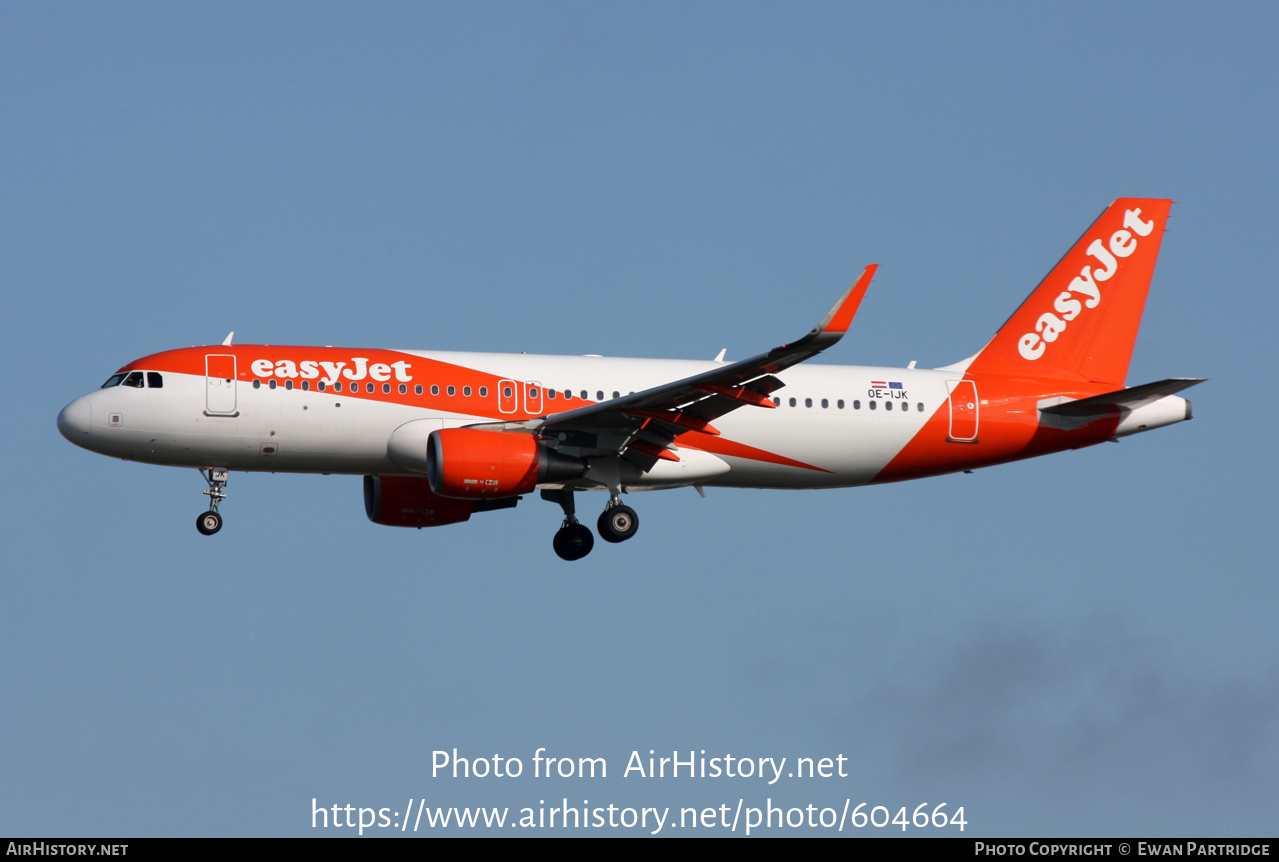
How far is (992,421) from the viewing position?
130 ft

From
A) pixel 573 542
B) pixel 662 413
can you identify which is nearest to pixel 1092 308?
pixel 662 413

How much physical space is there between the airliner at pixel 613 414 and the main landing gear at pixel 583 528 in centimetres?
5

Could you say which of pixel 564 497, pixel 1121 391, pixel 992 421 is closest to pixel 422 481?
pixel 564 497

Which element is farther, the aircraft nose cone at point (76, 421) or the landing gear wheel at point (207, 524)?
the landing gear wheel at point (207, 524)

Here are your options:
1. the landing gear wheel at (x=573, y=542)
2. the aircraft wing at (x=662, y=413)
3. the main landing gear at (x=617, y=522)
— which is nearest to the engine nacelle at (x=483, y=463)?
the aircraft wing at (x=662, y=413)

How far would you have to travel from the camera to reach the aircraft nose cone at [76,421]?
117 feet

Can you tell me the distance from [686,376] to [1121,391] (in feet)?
31.9

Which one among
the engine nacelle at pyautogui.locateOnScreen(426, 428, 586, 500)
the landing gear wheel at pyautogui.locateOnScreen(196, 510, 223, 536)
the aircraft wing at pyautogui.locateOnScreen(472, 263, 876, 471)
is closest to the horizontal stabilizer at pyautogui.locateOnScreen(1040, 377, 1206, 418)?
the aircraft wing at pyautogui.locateOnScreen(472, 263, 876, 471)

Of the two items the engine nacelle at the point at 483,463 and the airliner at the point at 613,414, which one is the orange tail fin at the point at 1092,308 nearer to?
the airliner at the point at 613,414

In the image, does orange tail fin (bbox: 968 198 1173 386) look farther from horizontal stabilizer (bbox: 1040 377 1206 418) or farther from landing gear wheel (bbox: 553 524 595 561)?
landing gear wheel (bbox: 553 524 595 561)

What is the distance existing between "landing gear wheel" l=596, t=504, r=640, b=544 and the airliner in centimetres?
4

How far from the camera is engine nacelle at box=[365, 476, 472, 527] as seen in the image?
4009 centimetres

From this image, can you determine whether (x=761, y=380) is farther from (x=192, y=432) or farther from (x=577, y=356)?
(x=192, y=432)

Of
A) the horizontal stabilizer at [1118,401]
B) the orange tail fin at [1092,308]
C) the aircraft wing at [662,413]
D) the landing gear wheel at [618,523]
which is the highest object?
the orange tail fin at [1092,308]
